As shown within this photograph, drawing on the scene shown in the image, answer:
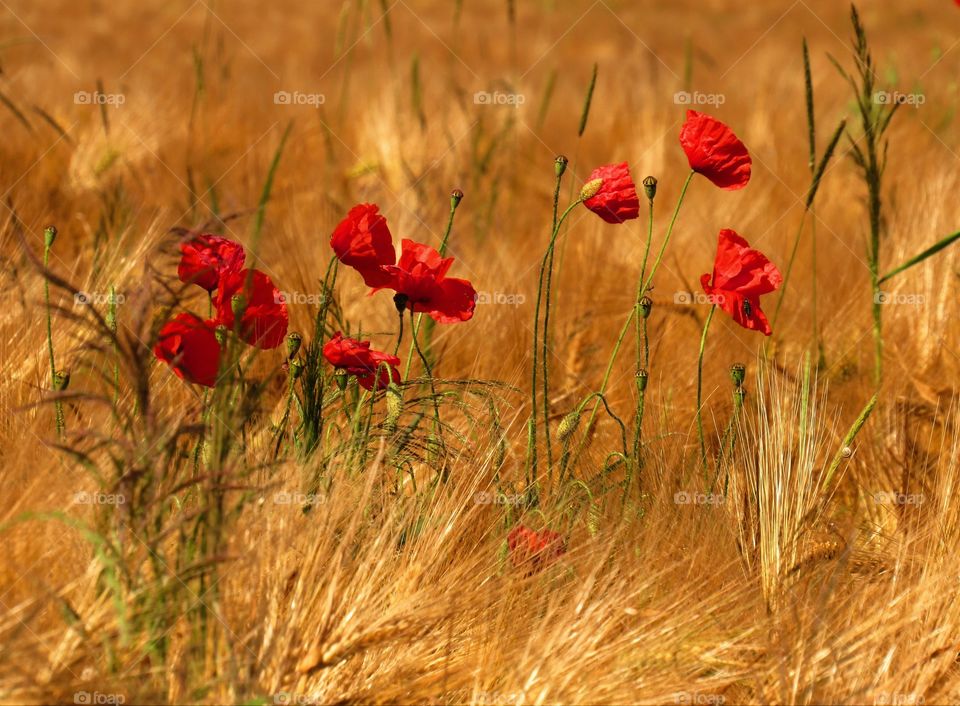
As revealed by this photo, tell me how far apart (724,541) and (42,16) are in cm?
882

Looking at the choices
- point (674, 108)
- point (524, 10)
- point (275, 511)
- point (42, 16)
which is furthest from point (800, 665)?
point (524, 10)

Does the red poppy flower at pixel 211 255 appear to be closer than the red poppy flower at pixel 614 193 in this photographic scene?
Yes

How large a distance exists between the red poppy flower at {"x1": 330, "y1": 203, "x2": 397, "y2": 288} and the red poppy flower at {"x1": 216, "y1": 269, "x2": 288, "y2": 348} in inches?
3.2

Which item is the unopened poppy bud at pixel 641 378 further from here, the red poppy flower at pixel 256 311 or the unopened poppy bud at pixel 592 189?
the red poppy flower at pixel 256 311

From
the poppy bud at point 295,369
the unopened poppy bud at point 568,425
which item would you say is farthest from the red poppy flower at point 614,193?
the poppy bud at point 295,369

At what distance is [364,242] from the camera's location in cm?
115

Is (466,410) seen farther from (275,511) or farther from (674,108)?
(674,108)

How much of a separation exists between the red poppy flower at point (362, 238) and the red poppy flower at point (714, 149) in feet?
1.14

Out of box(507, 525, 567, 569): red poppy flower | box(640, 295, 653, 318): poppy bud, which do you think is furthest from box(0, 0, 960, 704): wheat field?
box(640, 295, 653, 318): poppy bud

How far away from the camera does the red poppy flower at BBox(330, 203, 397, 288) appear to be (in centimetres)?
114

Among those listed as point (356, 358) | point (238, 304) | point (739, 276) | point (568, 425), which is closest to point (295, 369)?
point (356, 358)

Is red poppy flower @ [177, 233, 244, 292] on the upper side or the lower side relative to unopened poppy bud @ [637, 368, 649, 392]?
upper

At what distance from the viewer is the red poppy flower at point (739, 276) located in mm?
1232

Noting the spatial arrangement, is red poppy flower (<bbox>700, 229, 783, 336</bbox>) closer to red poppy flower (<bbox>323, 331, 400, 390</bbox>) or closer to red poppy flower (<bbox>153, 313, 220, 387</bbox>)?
red poppy flower (<bbox>323, 331, 400, 390</bbox>)
